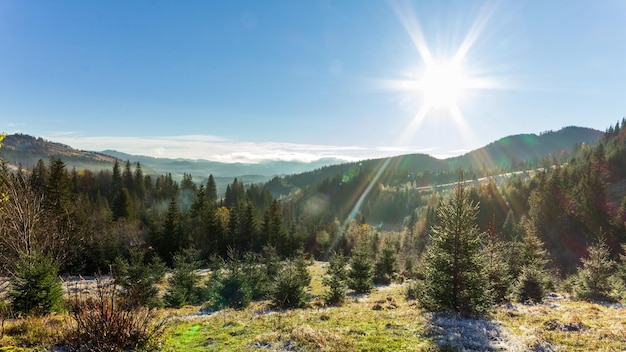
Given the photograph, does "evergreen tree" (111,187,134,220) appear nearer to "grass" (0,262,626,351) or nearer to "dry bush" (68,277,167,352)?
"grass" (0,262,626,351)

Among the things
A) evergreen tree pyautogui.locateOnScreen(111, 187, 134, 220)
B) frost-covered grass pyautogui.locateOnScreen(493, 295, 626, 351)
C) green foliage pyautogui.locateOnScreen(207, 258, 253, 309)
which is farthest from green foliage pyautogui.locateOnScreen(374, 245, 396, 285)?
evergreen tree pyautogui.locateOnScreen(111, 187, 134, 220)

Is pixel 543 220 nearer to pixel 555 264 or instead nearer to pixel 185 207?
pixel 555 264

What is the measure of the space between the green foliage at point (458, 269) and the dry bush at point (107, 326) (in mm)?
14412

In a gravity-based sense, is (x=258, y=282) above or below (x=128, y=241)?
above

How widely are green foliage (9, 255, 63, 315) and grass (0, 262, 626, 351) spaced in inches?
152

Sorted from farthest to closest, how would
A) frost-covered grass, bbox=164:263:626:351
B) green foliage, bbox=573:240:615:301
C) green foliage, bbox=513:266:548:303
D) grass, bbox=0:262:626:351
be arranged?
green foliage, bbox=573:240:615:301, green foliage, bbox=513:266:548:303, frost-covered grass, bbox=164:263:626:351, grass, bbox=0:262:626:351

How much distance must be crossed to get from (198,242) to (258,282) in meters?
43.4

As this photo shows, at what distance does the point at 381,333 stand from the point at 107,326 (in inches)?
412

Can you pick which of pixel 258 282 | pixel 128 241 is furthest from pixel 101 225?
pixel 258 282

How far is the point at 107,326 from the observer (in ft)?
29.4

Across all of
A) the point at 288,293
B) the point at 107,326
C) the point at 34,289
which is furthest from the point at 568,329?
the point at 34,289

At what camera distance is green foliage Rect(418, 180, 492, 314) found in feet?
53.7

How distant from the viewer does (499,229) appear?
10069 centimetres

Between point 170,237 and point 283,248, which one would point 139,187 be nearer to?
point 170,237
